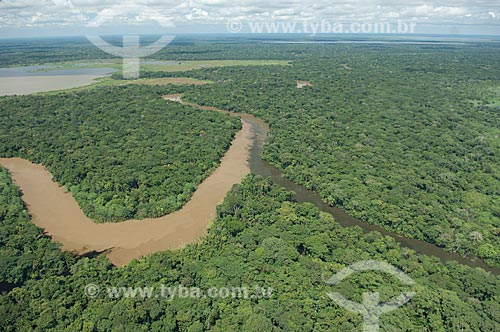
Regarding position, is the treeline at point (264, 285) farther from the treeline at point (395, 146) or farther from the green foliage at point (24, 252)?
the treeline at point (395, 146)

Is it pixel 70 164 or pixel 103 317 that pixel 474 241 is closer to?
pixel 103 317

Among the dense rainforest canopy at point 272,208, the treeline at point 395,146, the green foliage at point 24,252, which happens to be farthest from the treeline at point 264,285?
the treeline at point 395,146

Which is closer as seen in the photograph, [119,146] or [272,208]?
[272,208]

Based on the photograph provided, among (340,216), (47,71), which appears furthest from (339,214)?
(47,71)

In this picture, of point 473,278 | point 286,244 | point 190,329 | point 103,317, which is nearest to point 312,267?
point 286,244

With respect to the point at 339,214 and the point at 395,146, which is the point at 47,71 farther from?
the point at 339,214

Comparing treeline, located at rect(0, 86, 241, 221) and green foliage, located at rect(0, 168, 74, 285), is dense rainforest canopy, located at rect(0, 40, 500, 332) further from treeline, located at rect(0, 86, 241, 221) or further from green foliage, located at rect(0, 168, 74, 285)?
treeline, located at rect(0, 86, 241, 221)
